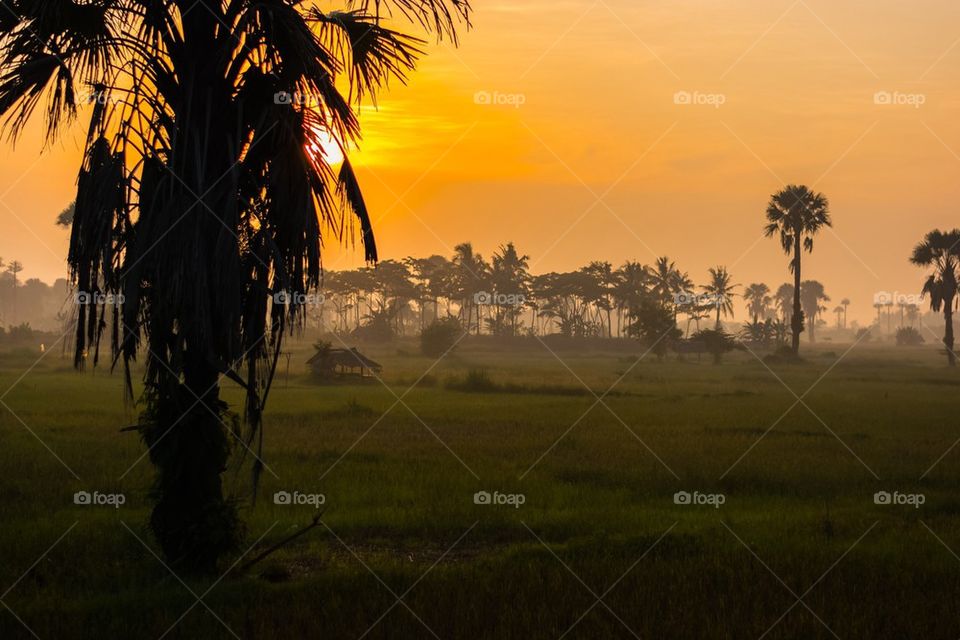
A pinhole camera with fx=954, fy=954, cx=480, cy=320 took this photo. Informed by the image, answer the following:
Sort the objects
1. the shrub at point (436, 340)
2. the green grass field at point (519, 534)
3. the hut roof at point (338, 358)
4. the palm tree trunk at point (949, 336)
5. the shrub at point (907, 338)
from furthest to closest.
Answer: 1. the shrub at point (907, 338)
2. the shrub at point (436, 340)
3. the palm tree trunk at point (949, 336)
4. the hut roof at point (338, 358)
5. the green grass field at point (519, 534)

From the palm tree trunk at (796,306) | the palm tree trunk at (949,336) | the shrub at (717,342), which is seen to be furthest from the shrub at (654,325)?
the palm tree trunk at (949,336)

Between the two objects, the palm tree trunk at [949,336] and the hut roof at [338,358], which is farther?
the palm tree trunk at [949,336]

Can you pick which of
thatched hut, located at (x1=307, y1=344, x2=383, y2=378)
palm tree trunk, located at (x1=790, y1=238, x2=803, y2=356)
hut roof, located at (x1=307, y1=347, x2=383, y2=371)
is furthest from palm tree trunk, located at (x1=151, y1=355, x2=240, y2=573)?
palm tree trunk, located at (x1=790, y1=238, x2=803, y2=356)

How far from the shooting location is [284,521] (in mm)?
14594

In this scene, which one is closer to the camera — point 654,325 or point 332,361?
point 332,361

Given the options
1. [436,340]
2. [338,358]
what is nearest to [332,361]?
[338,358]

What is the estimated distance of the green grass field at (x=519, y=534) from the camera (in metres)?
9.97

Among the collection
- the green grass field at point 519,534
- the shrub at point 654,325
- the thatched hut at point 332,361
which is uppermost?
the shrub at point 654,325

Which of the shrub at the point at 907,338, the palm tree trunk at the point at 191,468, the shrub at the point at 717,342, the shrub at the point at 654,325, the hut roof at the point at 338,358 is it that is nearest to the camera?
the palm tree trunk at the point at 191,468

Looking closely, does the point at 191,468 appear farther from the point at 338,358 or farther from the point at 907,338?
the point at 907,338

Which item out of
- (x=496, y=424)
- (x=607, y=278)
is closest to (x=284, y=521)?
(x=496, y=424)

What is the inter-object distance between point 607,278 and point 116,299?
130002mm

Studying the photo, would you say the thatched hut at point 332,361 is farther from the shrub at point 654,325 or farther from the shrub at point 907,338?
the shrub at point 907,338

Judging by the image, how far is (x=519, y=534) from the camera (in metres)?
14.2
